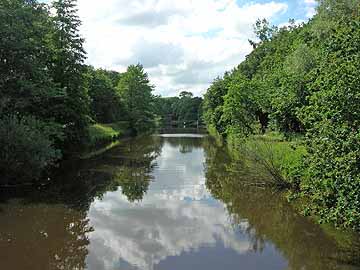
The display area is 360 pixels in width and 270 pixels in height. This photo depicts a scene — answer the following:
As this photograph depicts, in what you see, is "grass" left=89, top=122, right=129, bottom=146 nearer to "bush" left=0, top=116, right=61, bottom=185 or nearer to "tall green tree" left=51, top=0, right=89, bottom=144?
"tall green tree" left=51, top=0, right=89, bottom=144

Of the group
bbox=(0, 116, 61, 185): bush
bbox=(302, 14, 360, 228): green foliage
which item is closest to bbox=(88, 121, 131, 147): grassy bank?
bbox=(0, 116, 61, 185): bush

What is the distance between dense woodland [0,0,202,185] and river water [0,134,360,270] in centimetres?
190

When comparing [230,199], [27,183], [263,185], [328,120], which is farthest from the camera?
[27,183]

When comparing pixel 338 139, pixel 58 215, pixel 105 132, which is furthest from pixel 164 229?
pixel 105 132

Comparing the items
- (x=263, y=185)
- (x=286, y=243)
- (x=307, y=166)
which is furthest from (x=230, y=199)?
(x=307, y=166)

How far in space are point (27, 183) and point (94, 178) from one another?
15.2 feet

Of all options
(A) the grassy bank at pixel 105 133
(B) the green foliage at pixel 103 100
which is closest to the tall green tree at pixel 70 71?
(A) the grassy bank at pixel 105 133

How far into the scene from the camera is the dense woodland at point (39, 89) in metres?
22.2

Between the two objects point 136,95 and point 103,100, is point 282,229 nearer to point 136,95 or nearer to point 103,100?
point 103,100

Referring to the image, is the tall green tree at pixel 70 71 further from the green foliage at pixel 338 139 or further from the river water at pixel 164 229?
the green foliage at pixel 338 139

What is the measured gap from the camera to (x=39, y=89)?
25.0 m

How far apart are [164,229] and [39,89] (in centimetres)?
1294

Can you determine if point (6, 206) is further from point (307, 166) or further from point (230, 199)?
point (307, 166)

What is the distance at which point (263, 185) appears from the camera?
2202 centimetres
